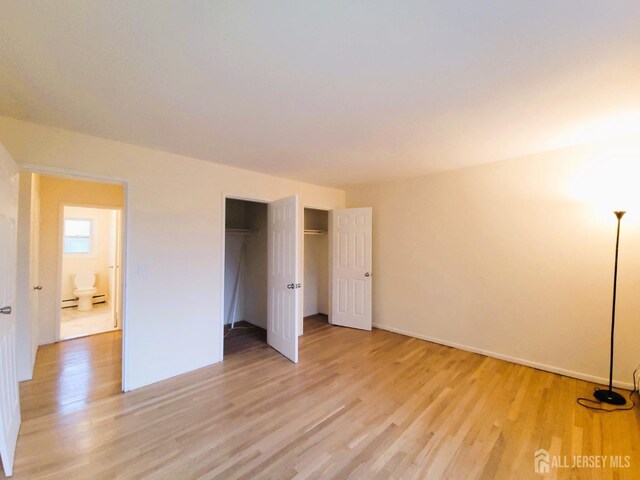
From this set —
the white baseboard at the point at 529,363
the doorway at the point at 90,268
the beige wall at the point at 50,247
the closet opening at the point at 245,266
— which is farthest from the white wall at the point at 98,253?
the white baseboard at the point at 529,363

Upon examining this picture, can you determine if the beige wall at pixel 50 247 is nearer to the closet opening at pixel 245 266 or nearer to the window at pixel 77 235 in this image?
the closet opening at pixel 245 266

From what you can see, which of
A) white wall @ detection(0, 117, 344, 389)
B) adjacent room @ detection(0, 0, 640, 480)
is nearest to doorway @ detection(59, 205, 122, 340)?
adjacent room @ detection(0, 0, 640, 480)

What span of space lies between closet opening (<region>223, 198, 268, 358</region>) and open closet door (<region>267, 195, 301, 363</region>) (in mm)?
955

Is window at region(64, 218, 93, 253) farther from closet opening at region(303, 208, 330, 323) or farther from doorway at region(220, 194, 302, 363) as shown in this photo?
closet opening at region(303, 208, 330, 323)

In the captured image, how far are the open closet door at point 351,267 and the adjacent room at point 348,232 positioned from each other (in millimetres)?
52

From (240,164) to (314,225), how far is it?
250 cm

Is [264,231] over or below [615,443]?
over

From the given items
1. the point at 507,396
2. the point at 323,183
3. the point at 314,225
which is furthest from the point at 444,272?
the point at 314,225

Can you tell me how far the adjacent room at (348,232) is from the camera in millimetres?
1360

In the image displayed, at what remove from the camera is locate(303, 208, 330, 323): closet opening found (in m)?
5.39

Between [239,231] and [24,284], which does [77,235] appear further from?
[239,231]

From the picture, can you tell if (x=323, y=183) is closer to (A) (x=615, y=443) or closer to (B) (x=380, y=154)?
(B) (x=380, y=154)

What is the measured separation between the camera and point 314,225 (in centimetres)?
558

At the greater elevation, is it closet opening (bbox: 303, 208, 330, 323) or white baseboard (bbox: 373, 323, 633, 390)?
closet opening (bbox: 303, 208, 330, 323)
